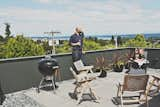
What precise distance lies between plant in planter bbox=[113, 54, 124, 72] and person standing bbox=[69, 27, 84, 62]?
1.78 m

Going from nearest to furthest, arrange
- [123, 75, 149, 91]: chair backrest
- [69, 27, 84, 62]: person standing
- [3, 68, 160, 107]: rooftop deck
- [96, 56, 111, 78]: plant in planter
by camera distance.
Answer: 1. [123, 75, 149, 91]: chair backrest
2. [3, 68, 160, 107]: rooftop deck
3. [69, 27, 84, 62]: person standing
4. [96, 56, 111, 78]: plant in planter

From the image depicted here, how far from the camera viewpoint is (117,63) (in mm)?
9766

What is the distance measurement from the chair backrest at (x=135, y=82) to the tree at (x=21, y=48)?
1004cm

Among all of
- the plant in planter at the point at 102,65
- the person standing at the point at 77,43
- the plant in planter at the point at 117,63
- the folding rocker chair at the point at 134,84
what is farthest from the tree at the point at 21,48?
the folding rocker chair at the point at 134,84

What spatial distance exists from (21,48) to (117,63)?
707 centimetres

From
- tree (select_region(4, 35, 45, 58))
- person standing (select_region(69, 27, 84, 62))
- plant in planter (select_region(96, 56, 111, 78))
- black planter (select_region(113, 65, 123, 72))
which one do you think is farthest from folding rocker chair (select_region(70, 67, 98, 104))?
tree (select_region(4, 35, 45, 58))

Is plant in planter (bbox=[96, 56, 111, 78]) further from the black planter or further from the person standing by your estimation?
the person standing

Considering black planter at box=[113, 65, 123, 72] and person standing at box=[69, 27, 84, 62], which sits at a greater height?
person standing at box=[69, 27, 84, 62]

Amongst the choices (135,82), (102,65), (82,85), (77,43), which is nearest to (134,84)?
(135,82)

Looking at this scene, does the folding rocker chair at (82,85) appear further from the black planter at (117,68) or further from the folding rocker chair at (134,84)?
the black planter at (117,68)

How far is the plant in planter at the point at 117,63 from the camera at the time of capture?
31.4 feet

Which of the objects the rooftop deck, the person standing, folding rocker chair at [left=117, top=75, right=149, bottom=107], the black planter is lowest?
the rooftop deck

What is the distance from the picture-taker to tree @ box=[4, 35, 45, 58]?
49.9ft

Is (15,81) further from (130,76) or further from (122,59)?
(122,59)
